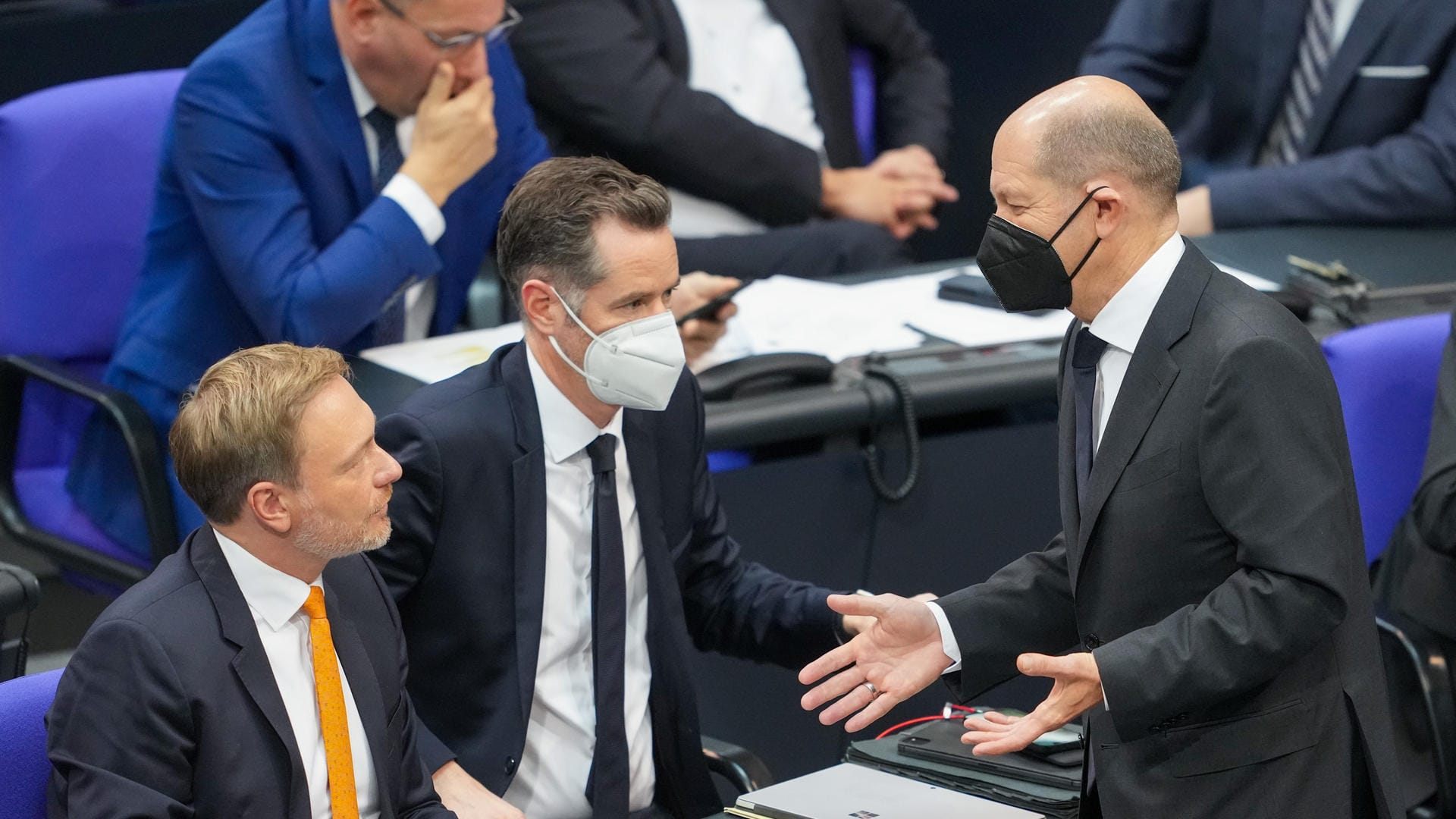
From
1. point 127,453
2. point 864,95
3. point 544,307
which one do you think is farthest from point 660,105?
point 544,307

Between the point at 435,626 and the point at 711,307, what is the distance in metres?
0.88

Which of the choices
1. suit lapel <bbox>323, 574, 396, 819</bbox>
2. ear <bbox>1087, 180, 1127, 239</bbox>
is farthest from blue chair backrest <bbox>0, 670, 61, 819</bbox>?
ear <bbox>1087, 180, 1127, 239</bbox>

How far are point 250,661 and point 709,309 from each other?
127 cm

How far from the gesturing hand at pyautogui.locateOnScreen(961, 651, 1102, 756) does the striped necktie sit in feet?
7.81

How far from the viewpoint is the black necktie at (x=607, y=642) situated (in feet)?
6.89

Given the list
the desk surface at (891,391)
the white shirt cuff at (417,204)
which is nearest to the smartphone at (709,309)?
the desk surface at (891,391)

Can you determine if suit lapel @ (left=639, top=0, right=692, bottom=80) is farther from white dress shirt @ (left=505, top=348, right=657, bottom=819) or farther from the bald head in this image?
the bald head

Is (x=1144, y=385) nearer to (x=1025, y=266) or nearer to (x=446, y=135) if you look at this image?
(x=1025, y=266)

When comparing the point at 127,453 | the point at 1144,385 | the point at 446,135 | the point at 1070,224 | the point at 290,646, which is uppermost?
the point at 1070,224

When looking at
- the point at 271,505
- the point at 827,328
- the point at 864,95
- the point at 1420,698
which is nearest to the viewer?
the point at 271,505

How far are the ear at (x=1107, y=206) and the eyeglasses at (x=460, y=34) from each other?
146 cm

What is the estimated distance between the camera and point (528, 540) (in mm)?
2090

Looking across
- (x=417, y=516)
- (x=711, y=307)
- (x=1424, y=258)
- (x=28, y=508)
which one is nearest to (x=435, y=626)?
(x=417, y=516)

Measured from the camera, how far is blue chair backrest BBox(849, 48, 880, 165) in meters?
4.07
